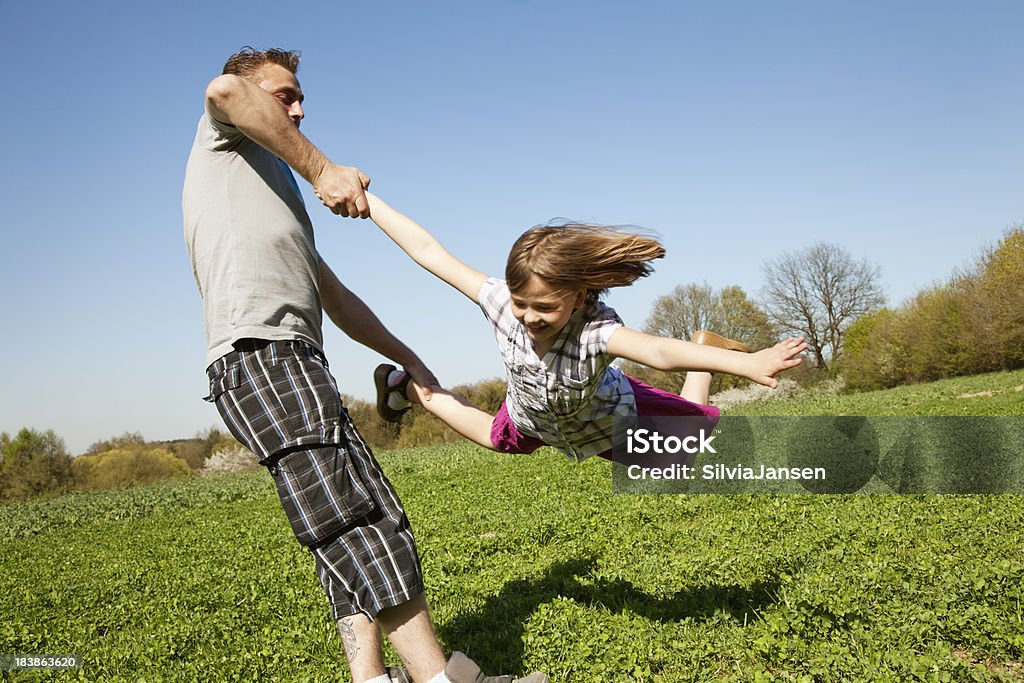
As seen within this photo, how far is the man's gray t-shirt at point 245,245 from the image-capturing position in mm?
2703

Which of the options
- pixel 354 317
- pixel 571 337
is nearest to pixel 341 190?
Result: pixel 354 317

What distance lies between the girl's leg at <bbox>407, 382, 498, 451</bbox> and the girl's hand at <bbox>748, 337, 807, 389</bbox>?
1828 mm

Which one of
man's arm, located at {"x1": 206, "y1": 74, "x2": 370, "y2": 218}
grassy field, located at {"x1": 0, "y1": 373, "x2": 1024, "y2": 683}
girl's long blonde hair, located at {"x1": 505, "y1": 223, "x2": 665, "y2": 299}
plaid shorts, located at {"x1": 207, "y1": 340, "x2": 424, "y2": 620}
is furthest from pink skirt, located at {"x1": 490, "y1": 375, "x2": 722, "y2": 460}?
Answer: man's arm, located at {"x1": 206, "y1": 74, "x2": 370, "y2": 218}

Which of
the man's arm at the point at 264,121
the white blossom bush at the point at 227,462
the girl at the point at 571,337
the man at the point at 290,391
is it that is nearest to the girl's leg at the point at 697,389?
the girl at the point at 571,337

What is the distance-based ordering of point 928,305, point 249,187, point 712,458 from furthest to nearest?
point 928,305 → point 712,458 → point 249,187

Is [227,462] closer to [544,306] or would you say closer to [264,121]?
[544,306]

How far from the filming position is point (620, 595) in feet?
14.7

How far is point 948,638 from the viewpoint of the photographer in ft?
11.6

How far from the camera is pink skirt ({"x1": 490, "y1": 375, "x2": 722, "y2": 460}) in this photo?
387cm

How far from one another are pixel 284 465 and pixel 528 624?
6.44ft

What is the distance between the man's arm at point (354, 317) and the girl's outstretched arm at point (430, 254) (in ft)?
1.16

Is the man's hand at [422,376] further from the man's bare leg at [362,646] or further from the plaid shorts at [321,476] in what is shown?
the man's bare leg at [362,646]

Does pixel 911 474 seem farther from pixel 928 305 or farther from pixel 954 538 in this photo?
pixel 928 305

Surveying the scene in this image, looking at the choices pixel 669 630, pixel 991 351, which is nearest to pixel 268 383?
pixel 669 630
